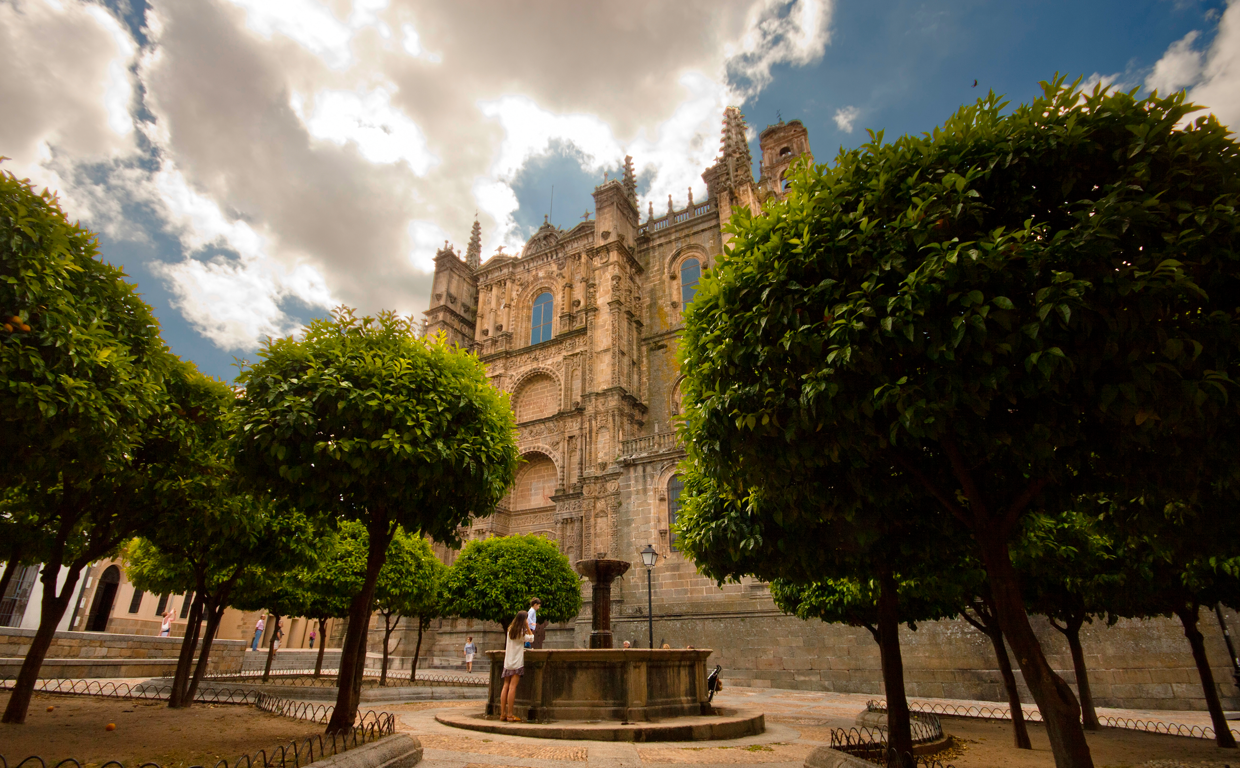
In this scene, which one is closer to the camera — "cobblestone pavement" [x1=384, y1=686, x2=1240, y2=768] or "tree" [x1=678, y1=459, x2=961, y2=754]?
"tree" [x1=678, y1=459, x2=961, y2=754]

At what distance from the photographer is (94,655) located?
15.6 meters

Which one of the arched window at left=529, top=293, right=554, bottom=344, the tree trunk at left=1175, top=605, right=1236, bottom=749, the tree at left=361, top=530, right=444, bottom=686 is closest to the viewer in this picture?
the tree trunk at left=1175, top=605, right=1236, bottom=749

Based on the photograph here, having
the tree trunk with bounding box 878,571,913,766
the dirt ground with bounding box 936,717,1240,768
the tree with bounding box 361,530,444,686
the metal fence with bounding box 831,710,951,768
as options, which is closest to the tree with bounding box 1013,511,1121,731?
the dirt ground with bounding box 936,717,1240,768

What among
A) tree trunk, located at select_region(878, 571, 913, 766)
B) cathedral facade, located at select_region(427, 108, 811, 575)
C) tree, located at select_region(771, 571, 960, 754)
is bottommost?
tree trunk, located at select_region(878, 571, 913, 766)

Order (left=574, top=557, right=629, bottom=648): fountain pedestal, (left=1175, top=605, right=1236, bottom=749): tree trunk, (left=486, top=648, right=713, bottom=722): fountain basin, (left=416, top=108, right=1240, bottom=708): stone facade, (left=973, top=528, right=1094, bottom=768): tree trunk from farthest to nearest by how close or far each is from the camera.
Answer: (left=416, top=108, right=1240, bottom=708): stone facade → (left=574, top=557, right=629, bottom=648): fountain pedestal → (left=486, top=648, right=713, bottom=722): fountain basin → (left=1175, top=605, right=1236, bottom=749): tree trunk → (left=973, top=528, right=1094, bottom=768): tree trunk

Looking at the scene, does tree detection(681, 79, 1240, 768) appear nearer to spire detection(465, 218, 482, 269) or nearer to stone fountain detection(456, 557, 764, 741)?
stone fountain detection(456, 557, 764, 741)

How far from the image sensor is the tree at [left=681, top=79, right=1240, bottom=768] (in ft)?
12.5

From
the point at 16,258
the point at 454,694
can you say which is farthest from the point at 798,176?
the point at 454,694

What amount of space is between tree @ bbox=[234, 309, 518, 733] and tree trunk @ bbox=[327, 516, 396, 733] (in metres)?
0.01

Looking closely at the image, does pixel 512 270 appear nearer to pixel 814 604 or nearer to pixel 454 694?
pixel 454 694

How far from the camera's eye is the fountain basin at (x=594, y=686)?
8867mm

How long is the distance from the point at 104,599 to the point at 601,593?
25.8 m

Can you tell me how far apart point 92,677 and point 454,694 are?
9141mm

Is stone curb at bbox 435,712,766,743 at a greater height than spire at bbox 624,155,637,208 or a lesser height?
lesser
